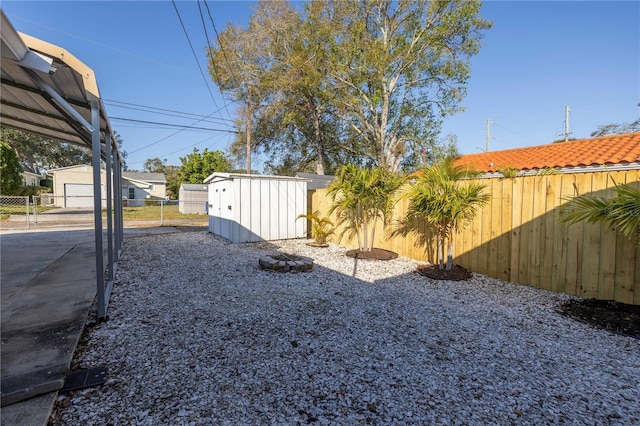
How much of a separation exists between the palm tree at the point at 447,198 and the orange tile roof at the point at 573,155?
1184 mm

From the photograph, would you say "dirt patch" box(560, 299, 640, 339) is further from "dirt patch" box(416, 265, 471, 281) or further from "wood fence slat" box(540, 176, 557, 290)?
"dirt patch" box(416, 265, 471, 281)

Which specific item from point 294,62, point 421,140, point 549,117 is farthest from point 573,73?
point 549,117

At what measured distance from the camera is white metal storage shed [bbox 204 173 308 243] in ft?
26.6

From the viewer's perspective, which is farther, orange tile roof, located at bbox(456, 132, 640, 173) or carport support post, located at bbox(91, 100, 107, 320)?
orange tile roof, located at bbox(456, 132, 640, 173)

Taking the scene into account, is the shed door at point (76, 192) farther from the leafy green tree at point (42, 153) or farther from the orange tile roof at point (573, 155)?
the orange tile roof at point (573, 155)

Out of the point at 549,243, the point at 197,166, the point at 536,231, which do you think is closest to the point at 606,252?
the point at 549,243

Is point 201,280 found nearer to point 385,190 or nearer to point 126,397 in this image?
point 126,397

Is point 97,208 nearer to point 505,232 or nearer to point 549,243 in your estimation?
point 505,232

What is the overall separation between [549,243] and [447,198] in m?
1.53

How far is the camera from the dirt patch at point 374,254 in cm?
637

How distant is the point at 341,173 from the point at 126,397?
5.52 meters

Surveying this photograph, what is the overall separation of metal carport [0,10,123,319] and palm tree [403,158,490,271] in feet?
14.6

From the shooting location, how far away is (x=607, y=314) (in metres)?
3.32

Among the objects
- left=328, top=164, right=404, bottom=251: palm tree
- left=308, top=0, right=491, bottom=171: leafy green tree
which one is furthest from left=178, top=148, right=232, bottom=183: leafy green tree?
left=328, top=164, right=404, bottom=251: palm tree
